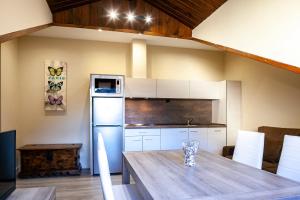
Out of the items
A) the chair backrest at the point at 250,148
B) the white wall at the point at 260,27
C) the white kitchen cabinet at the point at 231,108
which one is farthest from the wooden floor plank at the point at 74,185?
the white wall at the point at 260,27

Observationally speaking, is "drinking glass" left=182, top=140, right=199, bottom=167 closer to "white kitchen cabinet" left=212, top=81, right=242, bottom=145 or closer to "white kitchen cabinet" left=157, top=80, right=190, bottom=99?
"white kitchen cabinet" left=157, top=80, right=190, bottom=99

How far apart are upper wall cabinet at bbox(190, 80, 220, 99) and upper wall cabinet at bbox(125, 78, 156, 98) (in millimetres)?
888

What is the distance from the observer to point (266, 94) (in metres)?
4.14

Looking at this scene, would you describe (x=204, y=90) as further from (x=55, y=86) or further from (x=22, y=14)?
(x=22, y=14)

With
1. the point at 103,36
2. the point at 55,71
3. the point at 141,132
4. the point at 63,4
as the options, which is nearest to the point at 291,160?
the point at 141,132

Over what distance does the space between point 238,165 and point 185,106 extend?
312 centimetres

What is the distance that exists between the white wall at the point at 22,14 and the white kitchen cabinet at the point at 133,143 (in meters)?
2.40

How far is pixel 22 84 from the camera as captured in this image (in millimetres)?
4375

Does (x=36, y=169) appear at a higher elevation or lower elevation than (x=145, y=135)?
lower

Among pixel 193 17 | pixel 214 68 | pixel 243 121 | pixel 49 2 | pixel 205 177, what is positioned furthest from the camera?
pixel 214 68

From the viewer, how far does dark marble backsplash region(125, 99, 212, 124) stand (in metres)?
4.82

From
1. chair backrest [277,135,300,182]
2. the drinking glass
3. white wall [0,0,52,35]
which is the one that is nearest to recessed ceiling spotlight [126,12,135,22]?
white wall [0,0,52,35]

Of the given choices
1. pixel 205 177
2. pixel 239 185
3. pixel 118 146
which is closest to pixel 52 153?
pixel 118 146

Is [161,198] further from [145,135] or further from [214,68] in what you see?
[214,68]
